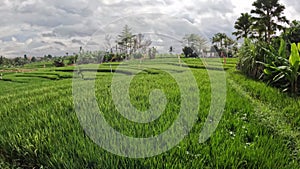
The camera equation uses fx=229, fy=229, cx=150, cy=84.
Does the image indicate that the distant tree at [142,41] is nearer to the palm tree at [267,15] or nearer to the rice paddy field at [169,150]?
the rice paddy field at [169,150]

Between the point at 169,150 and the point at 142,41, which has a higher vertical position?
the point at 142,41

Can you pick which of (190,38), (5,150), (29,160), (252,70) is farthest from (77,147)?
(252,70)

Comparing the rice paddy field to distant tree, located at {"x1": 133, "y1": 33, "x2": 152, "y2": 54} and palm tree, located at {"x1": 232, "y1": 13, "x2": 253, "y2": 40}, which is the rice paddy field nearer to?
distant tree, located at {"x1": 133, "y1": 33, "x2": 152, "y2": 54}

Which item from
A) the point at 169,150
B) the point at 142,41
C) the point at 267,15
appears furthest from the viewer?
the point at 267,15

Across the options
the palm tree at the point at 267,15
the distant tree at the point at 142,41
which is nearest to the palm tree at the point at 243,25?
the palm tree at the point at 267,15

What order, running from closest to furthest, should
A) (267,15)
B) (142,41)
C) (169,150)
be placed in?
1. (169,150)
2. (142,41)
3. (267,15)

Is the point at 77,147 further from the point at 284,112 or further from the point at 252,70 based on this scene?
the point at 252,70

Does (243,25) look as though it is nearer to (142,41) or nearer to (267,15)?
(267,15)

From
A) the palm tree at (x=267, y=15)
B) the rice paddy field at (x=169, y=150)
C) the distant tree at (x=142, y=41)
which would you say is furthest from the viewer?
the palm tree at (x=267, y=15)

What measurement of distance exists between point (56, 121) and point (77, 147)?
2.79 feet

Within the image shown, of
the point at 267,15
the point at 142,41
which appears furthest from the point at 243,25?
the point at 142,41

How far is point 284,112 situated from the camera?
333cm

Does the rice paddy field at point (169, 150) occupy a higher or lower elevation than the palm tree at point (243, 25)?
lower

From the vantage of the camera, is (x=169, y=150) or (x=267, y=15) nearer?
(x=169, y=150)
